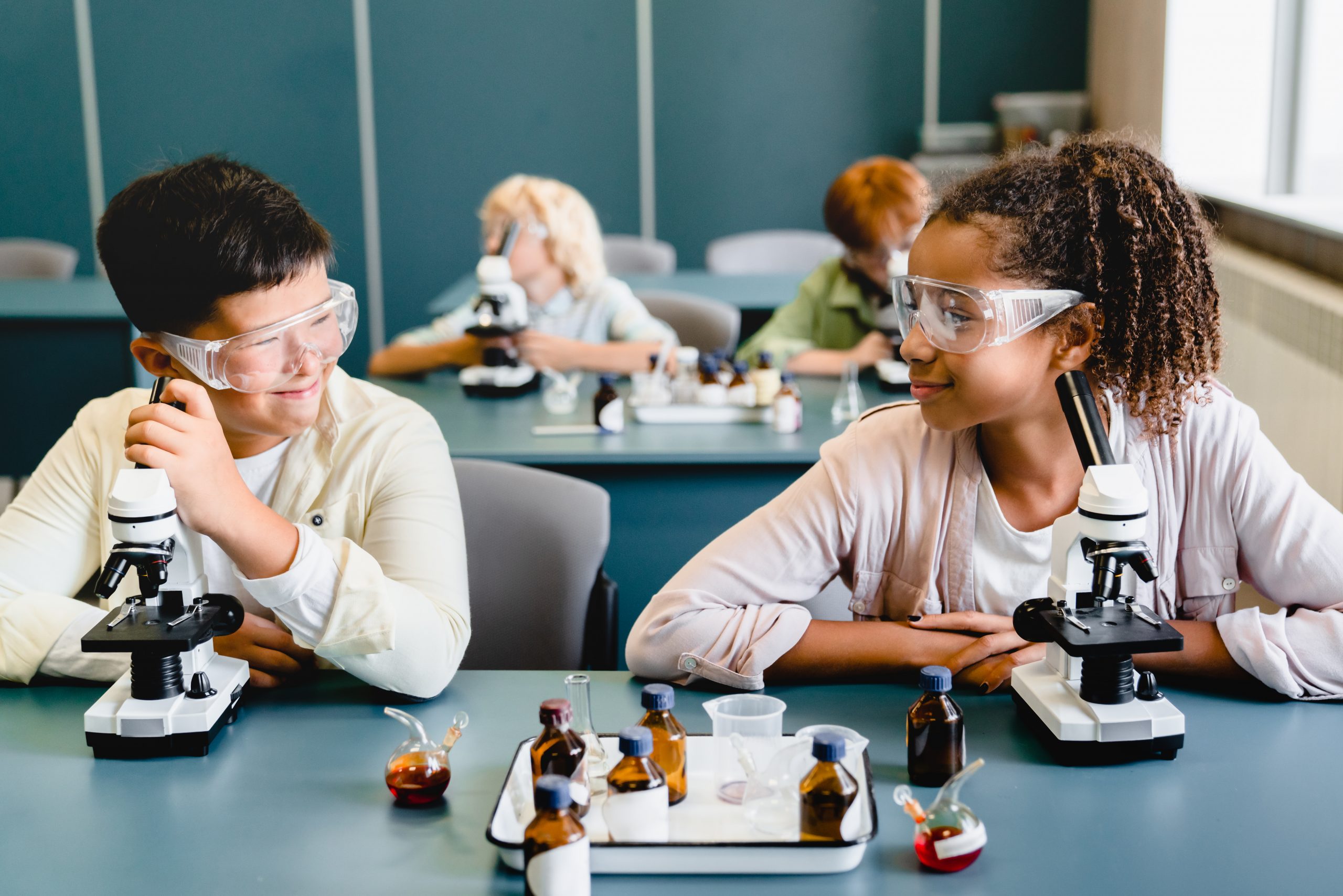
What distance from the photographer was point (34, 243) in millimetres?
5582

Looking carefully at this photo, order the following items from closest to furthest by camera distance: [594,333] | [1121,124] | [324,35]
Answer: [594,333] → [1121,124] → [324,35]

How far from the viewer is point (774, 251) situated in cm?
571

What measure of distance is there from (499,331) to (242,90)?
153 inches

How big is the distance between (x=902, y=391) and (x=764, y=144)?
3.49m

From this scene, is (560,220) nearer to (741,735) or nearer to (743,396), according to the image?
(743,396)

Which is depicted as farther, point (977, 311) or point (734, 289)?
point (734, 289)

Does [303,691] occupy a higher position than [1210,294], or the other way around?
[1210,294]

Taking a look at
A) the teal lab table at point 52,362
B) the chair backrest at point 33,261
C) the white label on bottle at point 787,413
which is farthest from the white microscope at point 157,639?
the chair backrest at point 33,261

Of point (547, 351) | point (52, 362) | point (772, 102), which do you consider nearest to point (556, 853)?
point (547, 351)

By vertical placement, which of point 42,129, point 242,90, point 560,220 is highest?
point 242,90

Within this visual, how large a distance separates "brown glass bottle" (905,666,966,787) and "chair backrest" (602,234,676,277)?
447 cm

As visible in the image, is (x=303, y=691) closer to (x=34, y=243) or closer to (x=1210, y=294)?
(x=1210, y=294)

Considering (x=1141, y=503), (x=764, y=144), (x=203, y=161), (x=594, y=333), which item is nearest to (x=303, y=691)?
(x=203, y=161)

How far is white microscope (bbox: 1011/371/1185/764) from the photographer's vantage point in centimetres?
120
